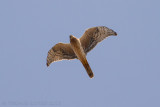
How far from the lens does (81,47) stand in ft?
64.8

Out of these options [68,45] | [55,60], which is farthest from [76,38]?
[55,60]

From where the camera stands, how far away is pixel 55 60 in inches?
822

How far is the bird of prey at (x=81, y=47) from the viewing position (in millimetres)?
19562

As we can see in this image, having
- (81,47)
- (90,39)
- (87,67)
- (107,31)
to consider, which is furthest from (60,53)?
(107,31)

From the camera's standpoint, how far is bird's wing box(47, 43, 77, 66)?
20.7m

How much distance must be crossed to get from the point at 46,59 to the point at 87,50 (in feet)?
10.0

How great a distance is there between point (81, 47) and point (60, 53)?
1.91m

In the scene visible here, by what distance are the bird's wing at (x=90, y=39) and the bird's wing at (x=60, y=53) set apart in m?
1.02

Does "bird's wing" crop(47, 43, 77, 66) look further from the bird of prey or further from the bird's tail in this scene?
the bird's tail

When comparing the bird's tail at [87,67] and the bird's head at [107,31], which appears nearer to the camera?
the bird's tail at [87,67]

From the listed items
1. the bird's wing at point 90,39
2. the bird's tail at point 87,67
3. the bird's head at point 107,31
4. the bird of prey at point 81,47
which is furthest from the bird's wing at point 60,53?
the bird's head at point 107,31

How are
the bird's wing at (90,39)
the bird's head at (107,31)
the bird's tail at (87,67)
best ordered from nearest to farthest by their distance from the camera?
the bird's tail at (87,67) < the bird's head at (107,31) < the bird's wing at (90,39)

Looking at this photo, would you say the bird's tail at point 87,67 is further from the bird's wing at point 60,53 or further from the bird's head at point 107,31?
the bird's head at point 107,31

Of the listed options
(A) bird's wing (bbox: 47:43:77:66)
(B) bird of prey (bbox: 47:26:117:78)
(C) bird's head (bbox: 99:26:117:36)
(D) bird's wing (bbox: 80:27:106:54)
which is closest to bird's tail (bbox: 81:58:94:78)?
(B) bird of prey (bbox: 47:26:117:78)
